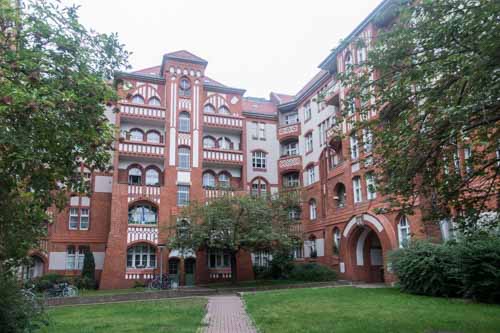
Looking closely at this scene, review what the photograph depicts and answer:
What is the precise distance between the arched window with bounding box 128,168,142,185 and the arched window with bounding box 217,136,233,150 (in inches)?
263

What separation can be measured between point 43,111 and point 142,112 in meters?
25.9

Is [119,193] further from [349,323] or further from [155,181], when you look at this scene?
[349,323]

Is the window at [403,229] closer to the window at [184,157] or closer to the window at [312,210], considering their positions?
the window at [312,210]

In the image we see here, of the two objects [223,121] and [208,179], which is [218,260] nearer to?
[208,179]

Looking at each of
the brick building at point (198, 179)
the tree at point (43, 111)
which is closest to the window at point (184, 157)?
the brick building at point (198, 179)

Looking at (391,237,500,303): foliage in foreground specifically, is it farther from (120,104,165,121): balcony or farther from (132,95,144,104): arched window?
(132,95,144,104): arched window

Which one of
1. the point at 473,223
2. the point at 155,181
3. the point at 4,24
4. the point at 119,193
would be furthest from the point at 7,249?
the point at 155,181

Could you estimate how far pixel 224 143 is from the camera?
3544cm

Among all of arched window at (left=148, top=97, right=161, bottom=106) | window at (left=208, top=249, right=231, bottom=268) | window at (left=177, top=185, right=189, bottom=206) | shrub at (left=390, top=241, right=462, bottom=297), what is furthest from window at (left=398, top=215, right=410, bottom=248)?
arched window at (left=148, top=97, right=161, bottom=106)

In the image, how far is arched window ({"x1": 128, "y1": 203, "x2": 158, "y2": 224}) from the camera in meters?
30.2

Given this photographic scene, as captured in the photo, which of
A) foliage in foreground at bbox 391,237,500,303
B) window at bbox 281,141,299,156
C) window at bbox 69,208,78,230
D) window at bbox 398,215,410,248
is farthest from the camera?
window at bbox 281,141,299,156

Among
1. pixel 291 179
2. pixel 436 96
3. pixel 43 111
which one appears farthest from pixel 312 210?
pixel 43 111

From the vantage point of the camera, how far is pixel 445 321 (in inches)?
424

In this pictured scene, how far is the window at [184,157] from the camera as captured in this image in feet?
105
